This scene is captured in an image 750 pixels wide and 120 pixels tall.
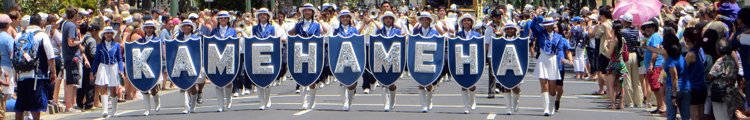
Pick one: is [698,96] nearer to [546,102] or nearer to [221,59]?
[546,102]

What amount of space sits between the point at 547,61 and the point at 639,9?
4.14 meters

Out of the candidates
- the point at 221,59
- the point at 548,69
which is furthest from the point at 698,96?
the point at 221,59

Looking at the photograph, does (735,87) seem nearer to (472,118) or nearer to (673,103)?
(673,103)

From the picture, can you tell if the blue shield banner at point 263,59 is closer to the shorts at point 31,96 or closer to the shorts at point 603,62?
the shorts at point 31,96

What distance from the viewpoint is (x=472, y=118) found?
11.0 m

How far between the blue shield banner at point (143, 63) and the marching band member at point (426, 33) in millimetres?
3114

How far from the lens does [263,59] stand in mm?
11523

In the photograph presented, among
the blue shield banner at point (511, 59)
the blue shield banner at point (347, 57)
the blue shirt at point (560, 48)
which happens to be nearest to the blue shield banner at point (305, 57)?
the blue shield banner at point (347, 57)

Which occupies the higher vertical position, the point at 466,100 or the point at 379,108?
the point at 466,100

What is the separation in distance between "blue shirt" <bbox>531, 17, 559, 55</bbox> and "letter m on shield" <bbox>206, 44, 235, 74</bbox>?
11.8 feet

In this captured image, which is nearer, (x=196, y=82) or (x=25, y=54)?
(x=25, y=54)

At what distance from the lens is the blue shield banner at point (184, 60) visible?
450 inches

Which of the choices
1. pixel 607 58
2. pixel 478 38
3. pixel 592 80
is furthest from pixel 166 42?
pixel 592 80

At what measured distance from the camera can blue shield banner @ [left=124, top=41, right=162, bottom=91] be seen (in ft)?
37.1
